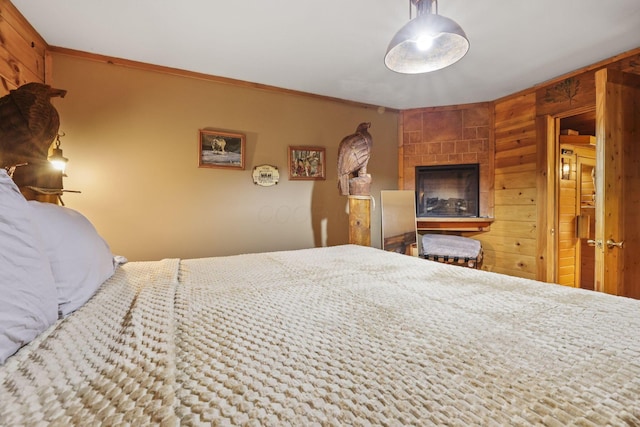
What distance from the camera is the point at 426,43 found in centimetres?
156

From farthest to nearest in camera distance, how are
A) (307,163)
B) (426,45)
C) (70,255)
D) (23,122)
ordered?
1. (307,163)
2. (426,45)
3. (23,122)
4. (70,255)

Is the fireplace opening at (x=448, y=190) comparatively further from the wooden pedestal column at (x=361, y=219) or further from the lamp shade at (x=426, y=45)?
the lamp shade at (x=426, y=45)

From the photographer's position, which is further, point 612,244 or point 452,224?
point 452,224

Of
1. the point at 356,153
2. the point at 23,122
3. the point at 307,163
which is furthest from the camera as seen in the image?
the point at 307,163

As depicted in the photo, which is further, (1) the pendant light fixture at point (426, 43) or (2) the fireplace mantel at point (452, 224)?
(2) the fireplace mantel at point (452, 224)

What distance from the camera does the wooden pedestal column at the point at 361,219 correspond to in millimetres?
2703

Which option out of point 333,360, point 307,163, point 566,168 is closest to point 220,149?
point 307,163

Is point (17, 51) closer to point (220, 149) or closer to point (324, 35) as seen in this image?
point (220, 149)

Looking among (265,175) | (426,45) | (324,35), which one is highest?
(324,35)

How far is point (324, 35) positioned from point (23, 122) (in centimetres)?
199

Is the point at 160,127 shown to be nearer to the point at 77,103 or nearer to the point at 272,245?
the point at 77,103

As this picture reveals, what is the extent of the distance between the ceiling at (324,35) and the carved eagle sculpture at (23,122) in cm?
79

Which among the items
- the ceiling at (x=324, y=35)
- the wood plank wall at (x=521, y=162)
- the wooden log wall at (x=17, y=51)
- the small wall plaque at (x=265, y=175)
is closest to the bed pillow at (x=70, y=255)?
the wooden log wall at (x=17, y=51)

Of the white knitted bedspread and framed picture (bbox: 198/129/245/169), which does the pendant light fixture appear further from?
framed picture (bbox: 198/129/245/169)
